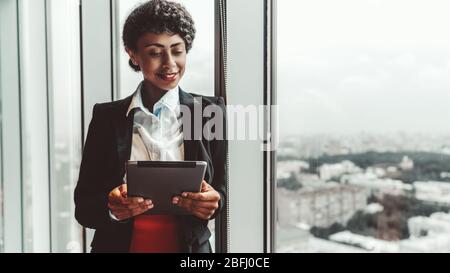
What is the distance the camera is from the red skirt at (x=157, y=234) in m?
1.45

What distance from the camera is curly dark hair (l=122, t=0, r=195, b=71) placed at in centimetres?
144

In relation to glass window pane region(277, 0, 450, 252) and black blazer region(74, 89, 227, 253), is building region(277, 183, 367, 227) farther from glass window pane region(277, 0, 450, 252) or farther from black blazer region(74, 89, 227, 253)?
black blazer region(74, 89, 227, 253)

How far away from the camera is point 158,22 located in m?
1.45

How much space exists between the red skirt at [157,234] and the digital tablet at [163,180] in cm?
3

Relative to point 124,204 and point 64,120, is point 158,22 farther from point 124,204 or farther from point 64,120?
point 64,120

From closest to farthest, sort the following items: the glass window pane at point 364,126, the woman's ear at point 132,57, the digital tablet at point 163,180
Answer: the glass window pane at point 364,126, the digital tablet at point 163,180, the woman's ear at point 132,57

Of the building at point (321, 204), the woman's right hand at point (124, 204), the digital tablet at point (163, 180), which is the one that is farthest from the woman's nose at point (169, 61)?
the building at point (321, 204)

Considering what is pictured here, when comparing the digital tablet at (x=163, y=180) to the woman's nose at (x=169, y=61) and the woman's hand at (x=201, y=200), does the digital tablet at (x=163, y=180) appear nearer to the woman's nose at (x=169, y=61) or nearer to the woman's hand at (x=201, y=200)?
the woman's hand at (x=201, y=200)

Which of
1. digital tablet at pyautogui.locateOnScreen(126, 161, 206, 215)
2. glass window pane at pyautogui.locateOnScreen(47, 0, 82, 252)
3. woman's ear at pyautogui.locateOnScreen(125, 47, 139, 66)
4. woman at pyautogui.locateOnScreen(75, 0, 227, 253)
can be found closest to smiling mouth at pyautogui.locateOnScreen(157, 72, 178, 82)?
woman at pyautogui.locateOnScreen(75, 0, 227, 253)

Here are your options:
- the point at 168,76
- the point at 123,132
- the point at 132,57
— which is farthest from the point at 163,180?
the point at 132,57

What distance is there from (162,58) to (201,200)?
0.47m

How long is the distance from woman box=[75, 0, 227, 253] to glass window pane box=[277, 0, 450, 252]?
25 centimetres

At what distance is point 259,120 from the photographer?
1392mm

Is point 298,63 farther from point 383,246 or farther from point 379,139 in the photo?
point 383,246
